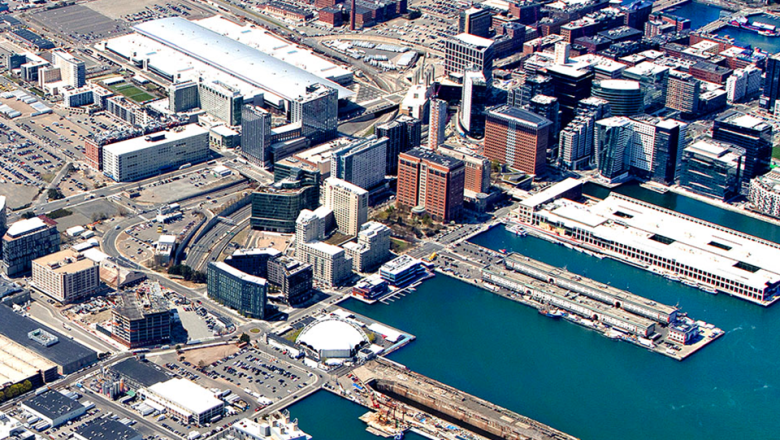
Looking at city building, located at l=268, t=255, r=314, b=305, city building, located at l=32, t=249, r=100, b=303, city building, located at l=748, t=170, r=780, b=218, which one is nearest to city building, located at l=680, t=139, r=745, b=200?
city building, located at l=748, t=170, r=780, b=218

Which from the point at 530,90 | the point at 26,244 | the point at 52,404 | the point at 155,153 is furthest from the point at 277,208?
the point at 52,404

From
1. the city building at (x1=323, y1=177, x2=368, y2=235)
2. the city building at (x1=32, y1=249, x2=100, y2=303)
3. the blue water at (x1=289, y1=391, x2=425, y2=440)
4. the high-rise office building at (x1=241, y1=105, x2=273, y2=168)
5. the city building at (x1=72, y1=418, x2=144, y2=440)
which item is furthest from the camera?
the high-rise office building at (x1=241, y1=105, x2=273, y2=168)

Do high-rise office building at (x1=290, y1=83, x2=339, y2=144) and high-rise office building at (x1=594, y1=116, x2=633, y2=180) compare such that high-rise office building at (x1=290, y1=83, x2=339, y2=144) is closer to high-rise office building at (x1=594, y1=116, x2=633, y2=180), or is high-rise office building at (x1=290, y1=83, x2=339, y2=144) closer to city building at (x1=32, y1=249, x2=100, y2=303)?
high-rise office building at (x1=594, y1=116, x2=633, y2=180)

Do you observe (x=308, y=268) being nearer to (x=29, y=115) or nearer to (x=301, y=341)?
(x=301, y=341)

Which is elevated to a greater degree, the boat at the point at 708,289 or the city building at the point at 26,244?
the city building at the point at 26,244

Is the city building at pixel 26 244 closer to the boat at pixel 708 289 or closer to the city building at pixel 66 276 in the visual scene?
the city building at pixel 66 276

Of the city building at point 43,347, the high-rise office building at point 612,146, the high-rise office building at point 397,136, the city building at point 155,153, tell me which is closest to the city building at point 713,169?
the high-rise office building at point 612,146
